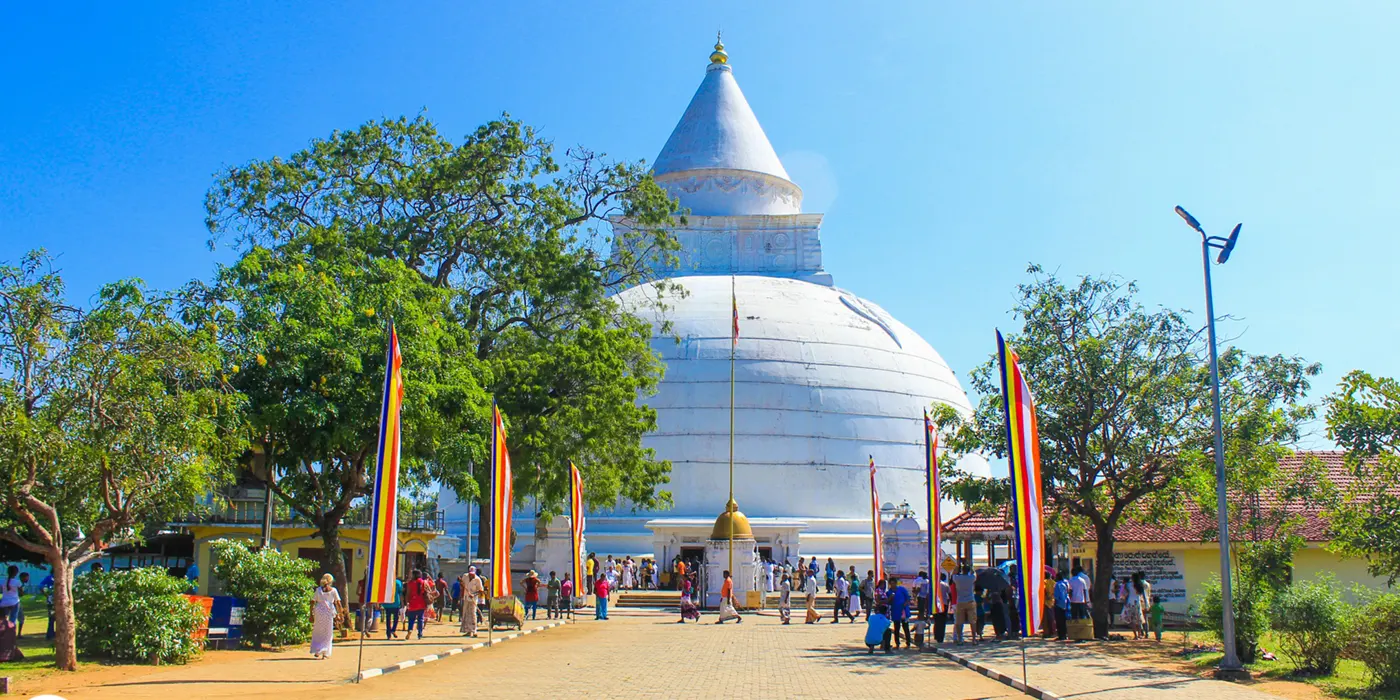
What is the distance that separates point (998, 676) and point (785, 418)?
25.8m

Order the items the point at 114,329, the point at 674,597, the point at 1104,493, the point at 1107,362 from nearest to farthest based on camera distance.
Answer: the point at 114,329 → the point at 1107,362 → the point at 1104,493 → the point at 674,597

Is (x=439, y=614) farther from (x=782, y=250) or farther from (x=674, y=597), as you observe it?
(x=782, y=250)

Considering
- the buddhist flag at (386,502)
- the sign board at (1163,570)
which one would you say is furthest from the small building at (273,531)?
the sign board at (1163,570)

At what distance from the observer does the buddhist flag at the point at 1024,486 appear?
14398 mm

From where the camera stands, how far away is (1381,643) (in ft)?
48.1

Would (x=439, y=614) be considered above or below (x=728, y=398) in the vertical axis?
below

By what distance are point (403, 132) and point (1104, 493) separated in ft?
61.6

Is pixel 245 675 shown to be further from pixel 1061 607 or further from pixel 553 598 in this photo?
pixel 1061 607

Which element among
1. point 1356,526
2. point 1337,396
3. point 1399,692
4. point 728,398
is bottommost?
point 1399,692

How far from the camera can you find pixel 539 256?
28.6 metres

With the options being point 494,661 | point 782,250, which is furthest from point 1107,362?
point 782,250

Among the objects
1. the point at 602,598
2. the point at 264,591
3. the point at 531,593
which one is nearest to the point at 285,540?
the point at 531,593

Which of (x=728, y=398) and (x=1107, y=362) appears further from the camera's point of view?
(x=728, y=398)

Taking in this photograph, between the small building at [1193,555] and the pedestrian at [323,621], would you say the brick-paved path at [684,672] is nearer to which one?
the pedestrian at [323,621]
